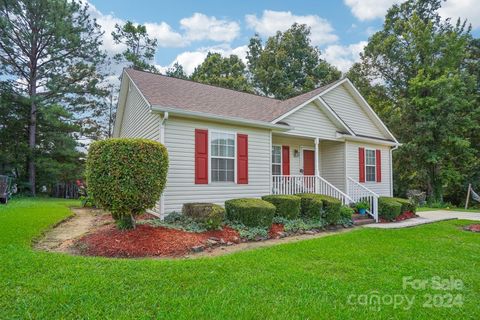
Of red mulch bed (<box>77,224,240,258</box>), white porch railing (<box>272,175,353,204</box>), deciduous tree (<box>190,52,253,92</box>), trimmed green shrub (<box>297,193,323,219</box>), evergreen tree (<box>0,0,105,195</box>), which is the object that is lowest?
red mulch bed (<box>77,224,240,258</box>)

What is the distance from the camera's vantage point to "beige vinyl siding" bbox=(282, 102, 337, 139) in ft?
35.8

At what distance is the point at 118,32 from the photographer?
26406 mm

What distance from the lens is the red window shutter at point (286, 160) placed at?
11785 mm

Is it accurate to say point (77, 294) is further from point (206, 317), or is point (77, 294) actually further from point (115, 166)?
point (115, 166)

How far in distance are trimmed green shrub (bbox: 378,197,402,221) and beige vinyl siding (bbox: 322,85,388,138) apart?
15.2 ft

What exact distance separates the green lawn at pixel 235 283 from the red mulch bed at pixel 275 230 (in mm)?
1270

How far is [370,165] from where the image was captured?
13.4 meters

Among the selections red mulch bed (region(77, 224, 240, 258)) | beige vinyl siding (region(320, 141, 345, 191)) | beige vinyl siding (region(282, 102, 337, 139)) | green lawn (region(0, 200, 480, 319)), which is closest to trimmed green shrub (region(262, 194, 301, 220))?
red mulch bed (region(77, 224, 240, 258))

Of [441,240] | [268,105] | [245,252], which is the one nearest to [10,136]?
[268,105]

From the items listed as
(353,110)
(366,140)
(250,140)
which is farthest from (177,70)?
(250,140)

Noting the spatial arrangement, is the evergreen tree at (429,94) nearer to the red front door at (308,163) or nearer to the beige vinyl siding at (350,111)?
the beige vinyl siding at (350,111)

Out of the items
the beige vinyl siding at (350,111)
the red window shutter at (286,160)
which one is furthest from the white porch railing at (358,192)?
the beige vinyl siding at (350,111)

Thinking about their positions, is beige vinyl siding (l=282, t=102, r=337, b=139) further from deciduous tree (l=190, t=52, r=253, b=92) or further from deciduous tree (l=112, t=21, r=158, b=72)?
deciduous tree (l=112, t=21, r=158, b=72)

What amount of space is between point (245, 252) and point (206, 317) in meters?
2.61
